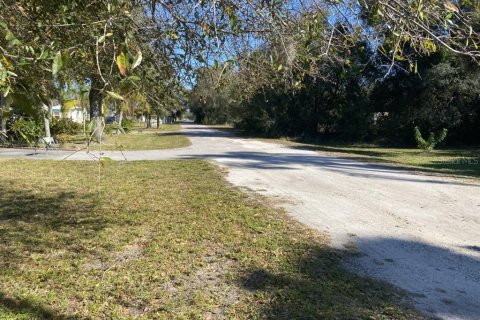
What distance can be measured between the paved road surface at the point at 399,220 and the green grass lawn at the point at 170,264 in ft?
1.23

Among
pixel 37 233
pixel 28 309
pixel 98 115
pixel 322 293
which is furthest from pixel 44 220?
pixel 322 293

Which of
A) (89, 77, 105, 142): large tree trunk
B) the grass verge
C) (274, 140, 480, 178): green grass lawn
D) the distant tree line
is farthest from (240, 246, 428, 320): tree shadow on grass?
the distant tree line

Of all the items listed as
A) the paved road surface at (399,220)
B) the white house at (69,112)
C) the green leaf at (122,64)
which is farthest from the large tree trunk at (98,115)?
the white house at (69,112)

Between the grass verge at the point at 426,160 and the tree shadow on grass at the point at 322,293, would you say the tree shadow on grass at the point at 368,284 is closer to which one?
the tree shadow on grass at the point at 322,293

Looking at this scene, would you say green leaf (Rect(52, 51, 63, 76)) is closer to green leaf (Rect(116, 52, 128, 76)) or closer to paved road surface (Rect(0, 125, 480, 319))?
green leaf (Rect(116, 52, 128, 76))

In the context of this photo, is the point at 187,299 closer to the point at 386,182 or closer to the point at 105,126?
the point at 105,126

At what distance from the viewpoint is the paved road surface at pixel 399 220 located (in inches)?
166

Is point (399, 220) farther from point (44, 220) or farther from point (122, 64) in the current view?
point (122, 64)

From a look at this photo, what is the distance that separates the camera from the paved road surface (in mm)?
4219

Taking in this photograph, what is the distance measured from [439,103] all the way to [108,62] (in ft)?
89.0

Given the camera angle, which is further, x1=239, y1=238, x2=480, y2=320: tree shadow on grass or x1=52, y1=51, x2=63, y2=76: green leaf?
x1=239, y1=238, x2=480, y2=320: tree shadow on grass

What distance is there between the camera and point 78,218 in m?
6.90

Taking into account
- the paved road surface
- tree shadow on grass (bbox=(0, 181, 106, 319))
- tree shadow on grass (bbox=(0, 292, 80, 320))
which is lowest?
tree shadow on grass (bbox=(0, 292, 80, 320))

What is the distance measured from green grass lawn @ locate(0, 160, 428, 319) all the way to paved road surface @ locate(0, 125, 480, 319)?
38cm
